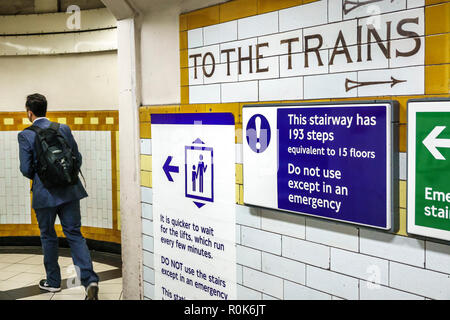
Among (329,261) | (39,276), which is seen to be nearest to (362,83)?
(329,261)

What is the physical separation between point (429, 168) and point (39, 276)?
3.95 metres

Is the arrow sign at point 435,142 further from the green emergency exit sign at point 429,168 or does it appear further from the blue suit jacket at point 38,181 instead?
the blue suit jacket at point 38,181

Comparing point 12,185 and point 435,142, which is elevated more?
point 435,142

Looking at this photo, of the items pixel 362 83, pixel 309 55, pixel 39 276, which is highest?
pixel 309 55

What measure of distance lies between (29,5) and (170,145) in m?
3.57

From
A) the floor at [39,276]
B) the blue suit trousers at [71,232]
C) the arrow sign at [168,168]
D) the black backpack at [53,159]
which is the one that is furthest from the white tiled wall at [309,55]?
the floor at [39,276]

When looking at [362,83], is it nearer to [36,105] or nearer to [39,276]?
[36,105]

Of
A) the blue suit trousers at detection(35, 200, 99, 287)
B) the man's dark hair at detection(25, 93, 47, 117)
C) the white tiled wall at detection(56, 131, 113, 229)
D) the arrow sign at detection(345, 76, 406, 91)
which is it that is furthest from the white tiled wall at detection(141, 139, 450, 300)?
the white tiled wall at detection(56, 131, 113, 229)

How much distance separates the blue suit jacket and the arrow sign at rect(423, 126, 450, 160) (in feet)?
9.88

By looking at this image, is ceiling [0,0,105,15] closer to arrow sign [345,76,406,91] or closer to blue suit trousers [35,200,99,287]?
blue suit trousers [35,200,99,287]

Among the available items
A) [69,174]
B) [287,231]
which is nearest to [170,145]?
[287,231]

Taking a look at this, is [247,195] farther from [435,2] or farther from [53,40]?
[53,40]

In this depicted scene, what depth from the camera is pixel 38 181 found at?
3924 mm

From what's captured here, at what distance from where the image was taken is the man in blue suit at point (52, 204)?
387 cm
